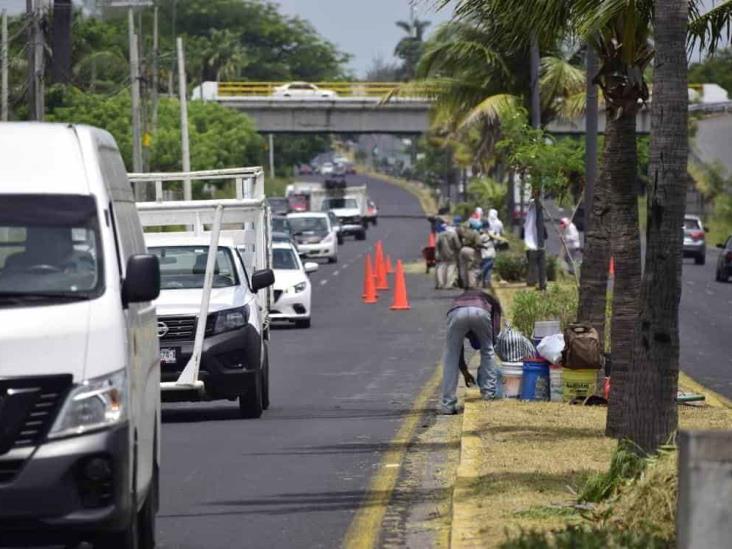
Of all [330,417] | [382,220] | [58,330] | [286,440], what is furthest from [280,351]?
[382,220]

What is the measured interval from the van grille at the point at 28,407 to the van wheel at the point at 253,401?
9.87 meters

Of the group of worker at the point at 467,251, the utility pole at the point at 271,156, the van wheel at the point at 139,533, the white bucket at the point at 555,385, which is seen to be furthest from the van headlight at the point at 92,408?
the utility pole at the point at 271,156

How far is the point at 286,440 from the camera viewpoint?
54.2 ft

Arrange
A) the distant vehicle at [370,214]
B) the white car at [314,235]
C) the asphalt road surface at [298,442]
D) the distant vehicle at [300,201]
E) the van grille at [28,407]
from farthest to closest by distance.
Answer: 1. the distant vehicle at [300,201]
2. the distant vehicle at [370,214]
3. the white car at [314,235]
4. the asphalt road surface at [298,442]
5. the van grille at [28,407]

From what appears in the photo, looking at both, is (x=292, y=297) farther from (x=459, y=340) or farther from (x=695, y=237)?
(x=695, y=237)

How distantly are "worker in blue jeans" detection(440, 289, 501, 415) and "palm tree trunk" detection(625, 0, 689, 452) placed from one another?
5410mm

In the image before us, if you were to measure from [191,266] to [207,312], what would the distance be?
1.55 meters

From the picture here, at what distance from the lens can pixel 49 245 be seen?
9227 millimetres

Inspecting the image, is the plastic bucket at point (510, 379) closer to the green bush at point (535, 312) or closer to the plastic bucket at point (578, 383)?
the plastic bucket at point (578, 383)

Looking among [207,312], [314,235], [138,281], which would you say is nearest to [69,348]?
[138,281]

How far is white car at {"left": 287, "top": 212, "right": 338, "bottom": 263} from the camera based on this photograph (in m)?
60.9

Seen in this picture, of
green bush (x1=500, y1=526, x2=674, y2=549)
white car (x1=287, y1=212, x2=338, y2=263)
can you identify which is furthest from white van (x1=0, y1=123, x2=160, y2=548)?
white car (x1=287, y1=212, x2=338, y2=263)

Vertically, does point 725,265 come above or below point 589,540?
below

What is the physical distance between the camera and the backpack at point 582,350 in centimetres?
1797
